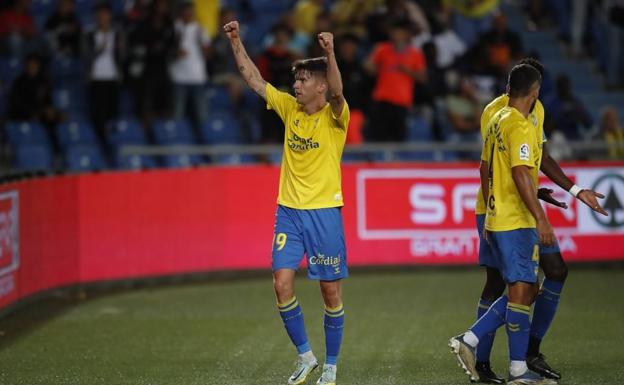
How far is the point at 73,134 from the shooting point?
16.5 metres

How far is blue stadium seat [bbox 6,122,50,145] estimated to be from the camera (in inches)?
638

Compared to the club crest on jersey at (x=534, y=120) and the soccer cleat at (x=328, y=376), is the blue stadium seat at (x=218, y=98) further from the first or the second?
the club crest on jersey at (x=534, y=120)

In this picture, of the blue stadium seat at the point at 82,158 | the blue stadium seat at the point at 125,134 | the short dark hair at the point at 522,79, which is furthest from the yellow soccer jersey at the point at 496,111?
the blue stadium seat at the point at 125,134

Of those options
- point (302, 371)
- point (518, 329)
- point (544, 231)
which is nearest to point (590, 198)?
point (544, 231)

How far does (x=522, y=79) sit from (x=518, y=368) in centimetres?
194

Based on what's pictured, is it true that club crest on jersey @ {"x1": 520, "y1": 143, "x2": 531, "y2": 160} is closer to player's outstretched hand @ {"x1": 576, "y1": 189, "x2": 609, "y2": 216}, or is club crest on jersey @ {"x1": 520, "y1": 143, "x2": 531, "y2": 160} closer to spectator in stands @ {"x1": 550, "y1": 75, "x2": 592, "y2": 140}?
player's outstretched hand @ {"x1": 576, "y1": 189, "x2": 609, "y2": 216}

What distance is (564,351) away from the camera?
32.2 ft

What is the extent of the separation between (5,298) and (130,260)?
8.41 ft

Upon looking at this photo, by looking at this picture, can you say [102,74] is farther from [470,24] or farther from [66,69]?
[470,24]

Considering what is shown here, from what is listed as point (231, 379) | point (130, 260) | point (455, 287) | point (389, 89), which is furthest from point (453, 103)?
point (231, 379)

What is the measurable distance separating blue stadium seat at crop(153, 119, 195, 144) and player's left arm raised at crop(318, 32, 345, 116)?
8656 mm

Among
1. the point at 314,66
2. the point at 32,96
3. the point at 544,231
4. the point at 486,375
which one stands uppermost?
the point at 314,66

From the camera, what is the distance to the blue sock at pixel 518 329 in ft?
27.1

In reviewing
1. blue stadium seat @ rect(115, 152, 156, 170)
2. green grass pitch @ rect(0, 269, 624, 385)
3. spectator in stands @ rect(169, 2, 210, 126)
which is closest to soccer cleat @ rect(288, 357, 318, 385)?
green grass pitch @ rect(0, 269, 624, 385)
